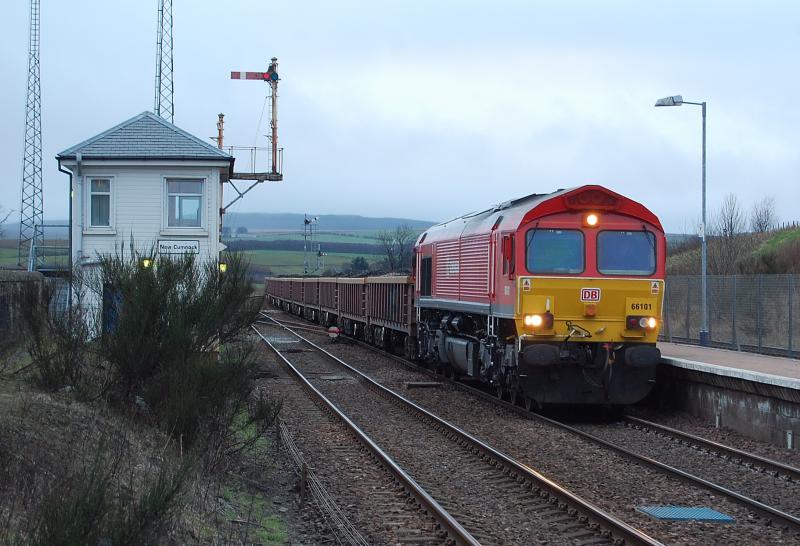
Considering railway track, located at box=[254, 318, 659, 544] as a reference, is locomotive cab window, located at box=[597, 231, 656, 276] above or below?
above

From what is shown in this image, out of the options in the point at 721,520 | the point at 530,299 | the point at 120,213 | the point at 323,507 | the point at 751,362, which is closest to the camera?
the point at 721,520

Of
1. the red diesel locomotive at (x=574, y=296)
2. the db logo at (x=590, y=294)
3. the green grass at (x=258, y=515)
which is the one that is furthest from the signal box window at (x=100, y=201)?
the green grass at (x=258, y=515)

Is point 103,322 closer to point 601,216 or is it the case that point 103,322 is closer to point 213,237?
point 601,216

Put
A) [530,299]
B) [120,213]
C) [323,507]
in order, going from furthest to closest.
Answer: [120,213], [530,299], [323,507]

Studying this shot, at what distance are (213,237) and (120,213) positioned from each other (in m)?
2.29

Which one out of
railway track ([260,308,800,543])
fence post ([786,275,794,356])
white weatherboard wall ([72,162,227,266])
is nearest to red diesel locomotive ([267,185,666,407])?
railway track ([260,308,800,543])

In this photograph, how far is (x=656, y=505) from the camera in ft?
30.1

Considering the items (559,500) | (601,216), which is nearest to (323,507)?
(559,500)

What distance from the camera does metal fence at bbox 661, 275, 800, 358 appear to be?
20609mm

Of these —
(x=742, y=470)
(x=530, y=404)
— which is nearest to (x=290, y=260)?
(x=530, y=404)

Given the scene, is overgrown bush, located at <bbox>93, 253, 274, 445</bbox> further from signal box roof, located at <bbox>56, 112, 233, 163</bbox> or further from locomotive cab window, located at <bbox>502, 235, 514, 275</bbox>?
signal box roof, located at <bbox>56, 112, 233, 163</bbox>

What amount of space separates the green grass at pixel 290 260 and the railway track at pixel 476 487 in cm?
7060

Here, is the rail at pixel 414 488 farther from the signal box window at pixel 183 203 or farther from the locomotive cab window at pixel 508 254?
the signal box window at pixel 183 203

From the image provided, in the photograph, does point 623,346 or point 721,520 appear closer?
point 721,520
